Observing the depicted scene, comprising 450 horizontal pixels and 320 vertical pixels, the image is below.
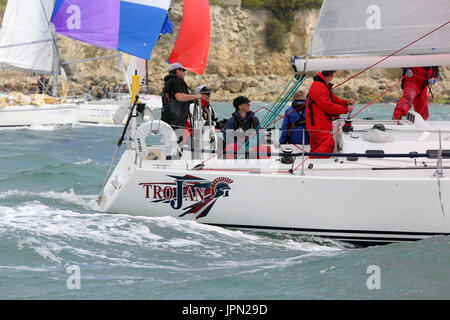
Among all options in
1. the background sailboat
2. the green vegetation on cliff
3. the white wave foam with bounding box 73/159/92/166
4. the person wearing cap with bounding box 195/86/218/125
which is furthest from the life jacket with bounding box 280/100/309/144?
the green vegetation on cliff

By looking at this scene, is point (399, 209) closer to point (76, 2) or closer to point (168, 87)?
point (168, 87)

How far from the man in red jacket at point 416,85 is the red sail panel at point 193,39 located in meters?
4.72

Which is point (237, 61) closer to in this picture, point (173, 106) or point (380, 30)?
point (173, 106)

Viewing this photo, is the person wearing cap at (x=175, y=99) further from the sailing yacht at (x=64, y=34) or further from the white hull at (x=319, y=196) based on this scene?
the sailing yacht at (x=64, y=34)

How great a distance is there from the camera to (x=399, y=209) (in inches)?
219

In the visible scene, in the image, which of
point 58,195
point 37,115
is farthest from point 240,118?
point 37,115

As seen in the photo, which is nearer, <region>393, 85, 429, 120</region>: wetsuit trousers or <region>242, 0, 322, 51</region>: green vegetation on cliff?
<region>393, 85, 429, 120</region>: wetsuit trousers

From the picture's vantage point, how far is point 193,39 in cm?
1190

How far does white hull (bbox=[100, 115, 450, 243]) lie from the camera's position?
5539 millimetres

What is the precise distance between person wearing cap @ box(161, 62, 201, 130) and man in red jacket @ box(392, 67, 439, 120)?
2362mm

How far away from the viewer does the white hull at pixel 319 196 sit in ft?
18.2

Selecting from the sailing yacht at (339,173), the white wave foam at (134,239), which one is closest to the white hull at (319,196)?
the sailing yacht at (339,173)

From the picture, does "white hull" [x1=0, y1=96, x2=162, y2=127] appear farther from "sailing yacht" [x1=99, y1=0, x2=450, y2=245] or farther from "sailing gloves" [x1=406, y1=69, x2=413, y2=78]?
"sailing yacht" [x1=99, y1=0, x2=450, y2=245]
